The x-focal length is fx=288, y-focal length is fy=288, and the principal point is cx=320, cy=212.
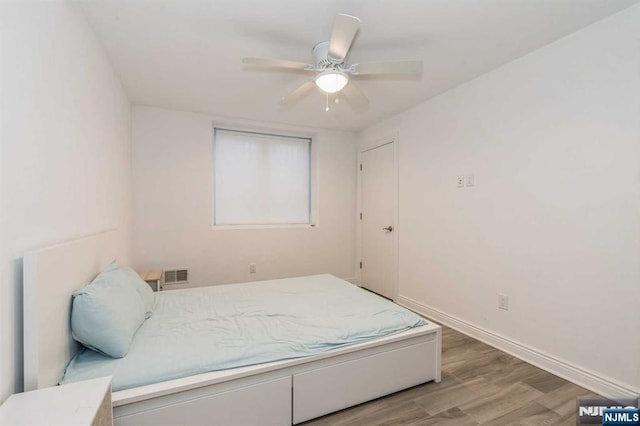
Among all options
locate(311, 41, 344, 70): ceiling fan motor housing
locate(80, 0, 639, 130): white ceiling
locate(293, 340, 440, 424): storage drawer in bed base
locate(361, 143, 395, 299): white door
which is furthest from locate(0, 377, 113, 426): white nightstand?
locate(361, 143, 395, 299): white door

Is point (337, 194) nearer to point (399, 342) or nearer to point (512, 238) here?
point (512, 238)

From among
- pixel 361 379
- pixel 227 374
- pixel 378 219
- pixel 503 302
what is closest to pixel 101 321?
pixel 227 374

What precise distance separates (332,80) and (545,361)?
253cm

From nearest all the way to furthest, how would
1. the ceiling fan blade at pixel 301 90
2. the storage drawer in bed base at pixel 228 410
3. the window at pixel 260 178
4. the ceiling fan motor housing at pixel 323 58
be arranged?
the storage drawer in bed base at pixel 228 410 < the ceiling fan motor housing at pixel 323 58 < the ceiling fan blade at pixel 301 90 < the window at pixel 260 178

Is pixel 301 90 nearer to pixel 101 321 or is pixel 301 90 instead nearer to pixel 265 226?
pixel 101 321

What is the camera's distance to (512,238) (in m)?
2.30

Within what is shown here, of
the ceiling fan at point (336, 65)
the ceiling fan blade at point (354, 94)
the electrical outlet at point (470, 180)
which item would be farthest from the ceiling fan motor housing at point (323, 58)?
the electrical outlet at point (470, 180)

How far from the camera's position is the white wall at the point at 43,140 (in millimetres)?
1026

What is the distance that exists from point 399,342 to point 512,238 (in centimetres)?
130

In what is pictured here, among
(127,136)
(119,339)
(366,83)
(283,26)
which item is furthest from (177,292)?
(366,83)

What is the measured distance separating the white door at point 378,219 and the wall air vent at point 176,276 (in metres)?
2.38

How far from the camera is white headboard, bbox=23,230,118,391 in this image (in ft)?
3.47

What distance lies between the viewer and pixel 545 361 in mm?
2086

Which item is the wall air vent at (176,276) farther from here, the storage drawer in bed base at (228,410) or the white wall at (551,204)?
the white wall at (551,204)
